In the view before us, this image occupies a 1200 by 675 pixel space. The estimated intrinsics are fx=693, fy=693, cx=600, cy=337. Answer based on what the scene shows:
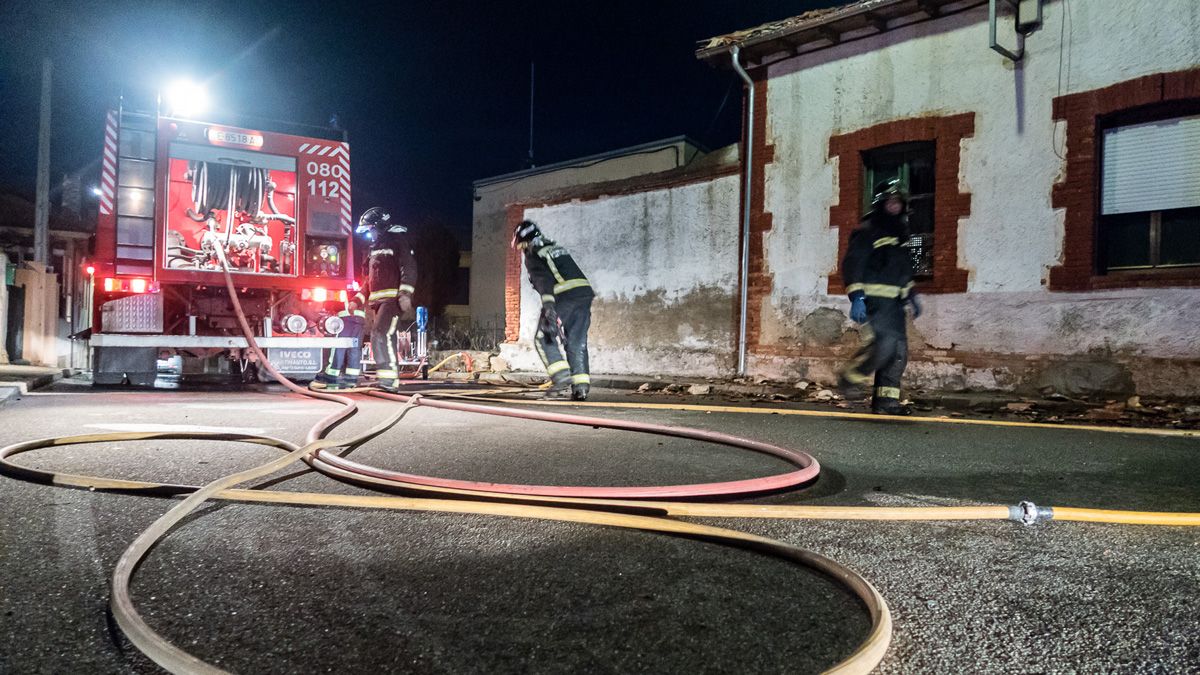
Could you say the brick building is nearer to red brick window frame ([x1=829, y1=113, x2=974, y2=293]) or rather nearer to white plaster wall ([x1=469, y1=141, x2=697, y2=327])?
red brick window frame ([x1=829, y1=113, x2=974, y2=293])

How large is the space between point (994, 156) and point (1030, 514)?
6680 millimetres

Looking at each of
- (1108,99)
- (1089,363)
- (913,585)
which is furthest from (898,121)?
(913,585)

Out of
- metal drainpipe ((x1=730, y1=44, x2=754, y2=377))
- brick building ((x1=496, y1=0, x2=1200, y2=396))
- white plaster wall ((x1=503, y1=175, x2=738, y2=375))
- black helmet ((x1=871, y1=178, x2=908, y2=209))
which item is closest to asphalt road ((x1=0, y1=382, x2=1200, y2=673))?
black helmet ((x1=871, y1=178, x2=908, y2=209))

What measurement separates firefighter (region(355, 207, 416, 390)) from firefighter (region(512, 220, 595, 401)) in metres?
1.37

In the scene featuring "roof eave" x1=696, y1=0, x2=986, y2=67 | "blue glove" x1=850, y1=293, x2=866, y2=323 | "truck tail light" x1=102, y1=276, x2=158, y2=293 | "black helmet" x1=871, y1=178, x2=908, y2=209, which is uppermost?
"roof eave" x1=696, y1=0, x2=986, y2=67

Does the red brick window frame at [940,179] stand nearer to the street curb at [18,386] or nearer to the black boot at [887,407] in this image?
the black boot at [887,407]

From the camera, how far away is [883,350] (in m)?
5.70

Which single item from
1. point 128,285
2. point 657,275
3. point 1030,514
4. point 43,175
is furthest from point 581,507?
point 43,175

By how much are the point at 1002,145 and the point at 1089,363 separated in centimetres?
256

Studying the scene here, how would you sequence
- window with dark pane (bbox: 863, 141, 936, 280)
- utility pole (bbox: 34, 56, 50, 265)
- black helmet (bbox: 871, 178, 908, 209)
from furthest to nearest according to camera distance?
utility pole (bbox: 34, 56, 50, 265) → window with dark pane (bbox: 863, 141, 936, 280) → black helmet (bbox: 871, 178, 908, 209)

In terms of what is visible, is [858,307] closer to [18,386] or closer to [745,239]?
[745,239]

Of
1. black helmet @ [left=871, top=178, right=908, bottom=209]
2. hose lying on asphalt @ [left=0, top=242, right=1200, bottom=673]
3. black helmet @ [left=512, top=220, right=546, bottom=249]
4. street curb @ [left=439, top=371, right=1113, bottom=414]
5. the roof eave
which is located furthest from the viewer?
the roof eave

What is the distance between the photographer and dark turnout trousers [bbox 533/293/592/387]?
7.00m

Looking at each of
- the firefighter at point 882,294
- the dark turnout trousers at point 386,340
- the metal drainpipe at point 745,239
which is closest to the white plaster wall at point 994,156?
the metal drainpipe at point 745,239
